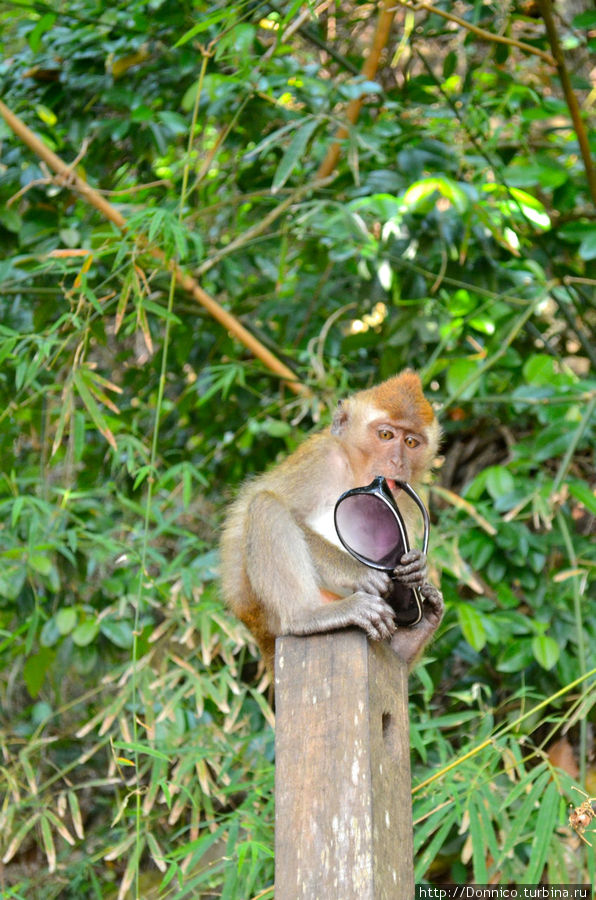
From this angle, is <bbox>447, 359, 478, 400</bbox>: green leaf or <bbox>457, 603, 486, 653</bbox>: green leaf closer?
<bbox>457, 603, 486, 653</bbox>: green leaf

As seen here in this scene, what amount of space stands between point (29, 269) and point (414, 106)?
Result: 2230 mm

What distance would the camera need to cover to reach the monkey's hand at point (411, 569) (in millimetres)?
2688

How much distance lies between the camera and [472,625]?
4406 mm

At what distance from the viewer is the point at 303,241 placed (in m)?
5.96

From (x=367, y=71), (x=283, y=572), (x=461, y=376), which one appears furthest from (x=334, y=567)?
(x=367, y=71)

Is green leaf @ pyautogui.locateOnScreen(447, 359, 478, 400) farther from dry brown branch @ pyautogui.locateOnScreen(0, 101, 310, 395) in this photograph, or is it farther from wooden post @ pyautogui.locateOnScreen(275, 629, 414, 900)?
wooden post @ pyautogui.locateOnScreen(275, 629, 414, 900)

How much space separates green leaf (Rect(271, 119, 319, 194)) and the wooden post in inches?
94.4

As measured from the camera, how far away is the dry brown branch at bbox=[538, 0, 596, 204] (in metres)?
4.49

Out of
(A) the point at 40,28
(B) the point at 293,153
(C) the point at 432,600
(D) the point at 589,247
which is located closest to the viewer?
(C) the point at 432,600

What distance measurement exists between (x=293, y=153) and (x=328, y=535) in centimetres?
177

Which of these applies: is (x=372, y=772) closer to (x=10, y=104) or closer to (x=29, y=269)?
(x=29, y=269)

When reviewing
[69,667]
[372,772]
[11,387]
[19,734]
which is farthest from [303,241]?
[372,772]

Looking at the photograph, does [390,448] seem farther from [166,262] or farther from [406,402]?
[166,262]

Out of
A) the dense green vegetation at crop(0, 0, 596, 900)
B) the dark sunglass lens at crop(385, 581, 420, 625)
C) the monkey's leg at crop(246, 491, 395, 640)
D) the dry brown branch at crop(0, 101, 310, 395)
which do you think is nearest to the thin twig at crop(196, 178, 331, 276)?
the dense green vegetation at crop(0, 0, 596, 900)
